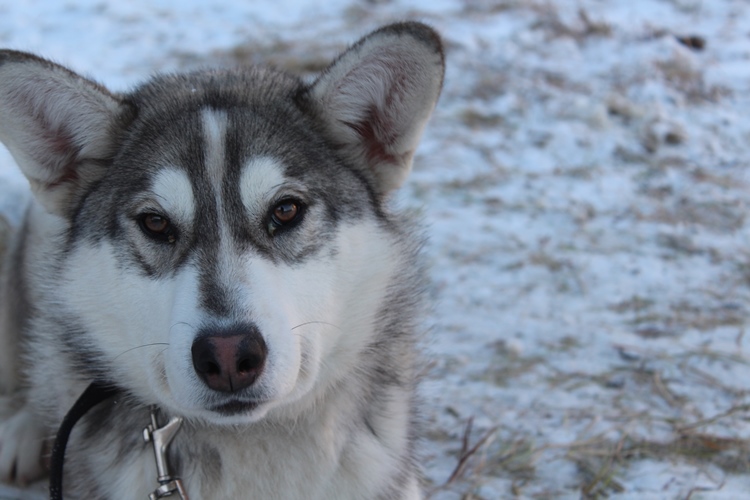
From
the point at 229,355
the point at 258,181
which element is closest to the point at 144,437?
the point at 229,355

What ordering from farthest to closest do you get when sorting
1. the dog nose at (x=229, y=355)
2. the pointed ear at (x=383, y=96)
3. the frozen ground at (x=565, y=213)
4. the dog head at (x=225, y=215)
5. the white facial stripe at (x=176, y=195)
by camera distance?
the frozen ground at (x=565, y=213)
the pointed ear at (x=383, y=96)
the white facial stripe at (x=176, y=195)
the dog head at (x=225, y=215)
the dog nose at (x=229, y=355)

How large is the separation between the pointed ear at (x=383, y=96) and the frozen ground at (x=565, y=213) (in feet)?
3.11

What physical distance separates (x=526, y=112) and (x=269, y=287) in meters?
4.92

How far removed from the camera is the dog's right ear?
2.50 m

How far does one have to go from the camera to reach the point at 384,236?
2756mm

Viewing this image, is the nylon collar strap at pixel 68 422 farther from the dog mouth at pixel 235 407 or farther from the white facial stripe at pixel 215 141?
the white facial stripe at pixel 215 141

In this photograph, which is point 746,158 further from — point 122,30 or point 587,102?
point 122,30

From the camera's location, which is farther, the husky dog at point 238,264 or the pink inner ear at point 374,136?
the pink inner ear at point 374,136

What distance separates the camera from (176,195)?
8.01 ft

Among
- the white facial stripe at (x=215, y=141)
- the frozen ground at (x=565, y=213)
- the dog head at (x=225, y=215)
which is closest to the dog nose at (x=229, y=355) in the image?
the dog head at (x=225, y=215)

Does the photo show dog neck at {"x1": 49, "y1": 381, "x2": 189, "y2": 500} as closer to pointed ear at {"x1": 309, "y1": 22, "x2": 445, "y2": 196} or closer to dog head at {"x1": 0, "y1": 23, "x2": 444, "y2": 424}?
dog head at {"x1": 0, "y1": 23, "x2": 444, "y2": 424}

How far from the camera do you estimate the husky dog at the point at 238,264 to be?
2332 mm

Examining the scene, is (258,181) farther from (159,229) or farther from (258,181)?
(159,229)

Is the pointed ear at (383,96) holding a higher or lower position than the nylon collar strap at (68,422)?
higher
